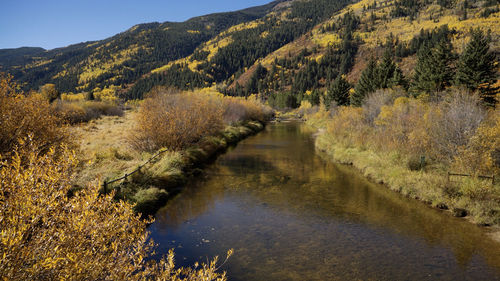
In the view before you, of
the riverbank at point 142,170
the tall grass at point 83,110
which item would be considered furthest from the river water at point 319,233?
the tall grass at point 83,110

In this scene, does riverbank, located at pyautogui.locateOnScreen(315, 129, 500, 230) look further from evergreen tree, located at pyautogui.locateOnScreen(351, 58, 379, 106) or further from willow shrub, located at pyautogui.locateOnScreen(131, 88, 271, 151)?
evergreen tree, located at pyautogui.locateOnScreen(351, 58, 379, 106)

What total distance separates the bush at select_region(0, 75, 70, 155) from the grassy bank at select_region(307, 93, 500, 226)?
21644mm

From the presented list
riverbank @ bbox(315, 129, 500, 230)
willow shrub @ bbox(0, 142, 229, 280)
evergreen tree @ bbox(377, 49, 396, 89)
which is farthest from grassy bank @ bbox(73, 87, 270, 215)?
evergreen tree @ bbox(377, 49, 396, 89)

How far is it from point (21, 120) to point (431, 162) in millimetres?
26090

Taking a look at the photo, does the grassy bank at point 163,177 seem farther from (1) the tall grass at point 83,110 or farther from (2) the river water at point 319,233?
(1) the tall grass at point 83,110

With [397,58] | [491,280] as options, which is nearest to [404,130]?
[491,280]

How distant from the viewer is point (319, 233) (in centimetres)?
1466

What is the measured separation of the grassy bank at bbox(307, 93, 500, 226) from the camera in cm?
1647

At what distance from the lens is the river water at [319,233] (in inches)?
452

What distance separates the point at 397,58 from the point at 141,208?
505ft

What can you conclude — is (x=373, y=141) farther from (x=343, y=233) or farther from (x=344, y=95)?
(x=344, y=95)

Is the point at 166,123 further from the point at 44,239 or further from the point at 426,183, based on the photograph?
the point at 44,239

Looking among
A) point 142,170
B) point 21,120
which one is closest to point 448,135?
point 142,170

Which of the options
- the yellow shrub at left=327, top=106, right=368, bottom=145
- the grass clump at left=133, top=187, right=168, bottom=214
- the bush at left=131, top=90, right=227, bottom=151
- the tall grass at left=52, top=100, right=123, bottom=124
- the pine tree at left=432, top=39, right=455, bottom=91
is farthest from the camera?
the tall grass at left=52, top=100, right=123, bottom=124
